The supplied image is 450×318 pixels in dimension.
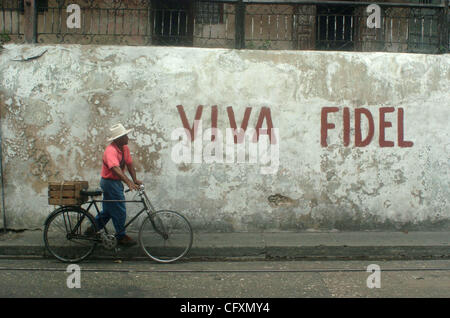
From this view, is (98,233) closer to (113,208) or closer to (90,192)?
(113,208)

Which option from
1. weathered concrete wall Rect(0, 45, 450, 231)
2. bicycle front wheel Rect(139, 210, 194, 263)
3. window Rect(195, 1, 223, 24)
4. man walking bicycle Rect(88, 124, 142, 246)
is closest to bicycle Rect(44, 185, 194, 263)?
bicycle front wheel Rect(139, 210, 194, 263)

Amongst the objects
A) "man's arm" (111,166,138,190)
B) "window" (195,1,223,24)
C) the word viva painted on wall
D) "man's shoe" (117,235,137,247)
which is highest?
"window" (195,1,223,24)

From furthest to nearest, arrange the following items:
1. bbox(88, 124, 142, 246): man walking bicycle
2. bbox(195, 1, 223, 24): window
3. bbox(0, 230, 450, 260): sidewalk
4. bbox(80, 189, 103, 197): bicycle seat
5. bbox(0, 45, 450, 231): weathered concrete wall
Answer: bbox(195, 1, 223, 24): window < bbox(0, 45, 450, 231): weathered concrete wall < bbox(0, 230, 450, 260): sidewalk < bbox(88, 124, 142, 246): man walking bicycle < bbox(80, 189, 103, 197): bicycle seat

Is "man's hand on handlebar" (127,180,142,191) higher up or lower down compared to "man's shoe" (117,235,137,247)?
higher up

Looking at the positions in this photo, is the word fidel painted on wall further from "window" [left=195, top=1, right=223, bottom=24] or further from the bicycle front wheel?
"window" [left=195, top=1, right=223, bottom=24]

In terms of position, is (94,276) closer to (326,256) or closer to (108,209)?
(108,209)

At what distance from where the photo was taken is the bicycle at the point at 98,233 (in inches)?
264

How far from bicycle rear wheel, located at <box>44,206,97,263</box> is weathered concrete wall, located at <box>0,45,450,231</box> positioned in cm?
140

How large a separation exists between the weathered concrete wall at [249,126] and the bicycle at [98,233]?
1395mm

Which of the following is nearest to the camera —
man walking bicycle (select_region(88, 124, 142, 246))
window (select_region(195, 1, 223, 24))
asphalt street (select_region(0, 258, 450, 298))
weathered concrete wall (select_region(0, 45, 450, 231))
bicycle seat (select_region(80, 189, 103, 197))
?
asphalt street (select_region(0, 258, 450, 298))

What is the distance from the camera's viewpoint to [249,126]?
823cm

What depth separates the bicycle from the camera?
671 centimetres

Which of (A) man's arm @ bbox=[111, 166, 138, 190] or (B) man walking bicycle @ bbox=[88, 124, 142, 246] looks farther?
(B) man walking bicycle @ bbox=[88, 124, 142, 246]

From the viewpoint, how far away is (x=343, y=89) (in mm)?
8273
